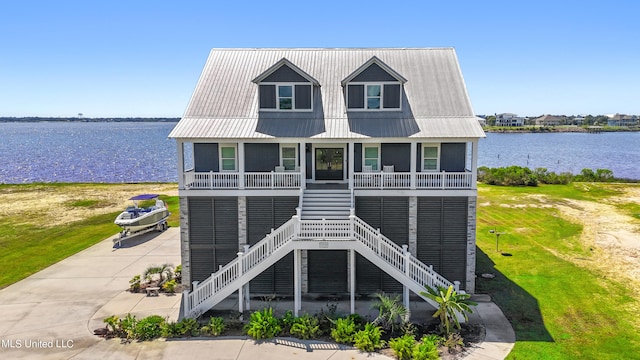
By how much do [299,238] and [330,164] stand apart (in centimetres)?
581

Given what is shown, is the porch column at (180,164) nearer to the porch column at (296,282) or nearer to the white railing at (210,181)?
the white railing at (210,181)

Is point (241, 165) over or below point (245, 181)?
over

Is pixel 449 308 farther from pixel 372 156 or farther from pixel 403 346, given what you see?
pixel 372 156

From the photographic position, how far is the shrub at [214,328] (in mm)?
16016

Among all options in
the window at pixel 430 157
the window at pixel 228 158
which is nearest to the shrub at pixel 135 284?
the window at pixel 228 158

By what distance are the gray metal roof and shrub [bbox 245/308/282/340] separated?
25.7 ft

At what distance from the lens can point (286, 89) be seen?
2130cm

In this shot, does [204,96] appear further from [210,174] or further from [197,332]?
[197,332]

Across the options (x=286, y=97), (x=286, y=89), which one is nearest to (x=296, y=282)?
(x=286, y=97)

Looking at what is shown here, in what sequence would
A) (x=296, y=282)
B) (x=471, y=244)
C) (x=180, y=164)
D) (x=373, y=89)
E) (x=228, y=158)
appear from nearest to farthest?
(x=296, y=282), (x=180, y=164), (x=471, y=244), (x=228, y=158), (x=373, y=89)

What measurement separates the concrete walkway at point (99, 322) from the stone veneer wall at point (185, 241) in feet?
3.02

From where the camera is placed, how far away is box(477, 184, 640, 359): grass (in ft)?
50.0

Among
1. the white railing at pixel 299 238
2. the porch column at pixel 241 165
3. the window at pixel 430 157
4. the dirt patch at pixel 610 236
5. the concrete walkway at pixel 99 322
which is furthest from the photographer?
the dirt patch at pixel 610 236

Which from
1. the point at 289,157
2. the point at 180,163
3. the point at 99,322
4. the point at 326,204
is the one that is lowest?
the point at 99,322
